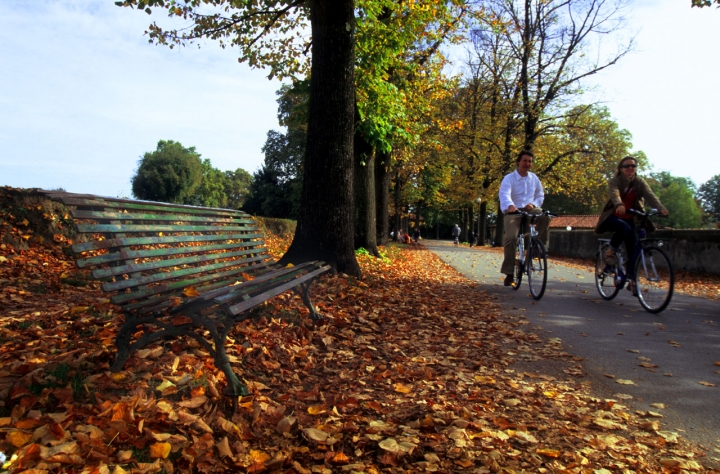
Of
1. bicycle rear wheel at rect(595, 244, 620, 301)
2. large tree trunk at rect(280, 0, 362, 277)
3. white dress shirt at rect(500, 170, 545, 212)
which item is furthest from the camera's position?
white dress shirt at rect(500, 170, 545, 212)

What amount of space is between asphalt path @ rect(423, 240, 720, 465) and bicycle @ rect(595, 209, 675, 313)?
0.18 m

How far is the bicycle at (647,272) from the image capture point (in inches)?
220

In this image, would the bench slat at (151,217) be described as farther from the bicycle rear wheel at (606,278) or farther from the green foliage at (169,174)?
the green foliage at (169,174)

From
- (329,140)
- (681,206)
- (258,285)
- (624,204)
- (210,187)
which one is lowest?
(258,285)

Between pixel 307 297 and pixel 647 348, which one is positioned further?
pixel 307 297

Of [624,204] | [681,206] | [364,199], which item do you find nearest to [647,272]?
[624,204]

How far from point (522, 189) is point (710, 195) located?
110205 mm

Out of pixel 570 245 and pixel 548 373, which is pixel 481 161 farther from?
pixel 548 373

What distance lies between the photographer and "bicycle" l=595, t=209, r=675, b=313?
559cm

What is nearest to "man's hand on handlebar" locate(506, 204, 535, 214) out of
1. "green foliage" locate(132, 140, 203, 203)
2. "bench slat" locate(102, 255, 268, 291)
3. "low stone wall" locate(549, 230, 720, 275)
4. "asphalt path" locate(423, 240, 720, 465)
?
"asphalt path" locate(423, 240, 720, 465)

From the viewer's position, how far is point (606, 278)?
675 cm

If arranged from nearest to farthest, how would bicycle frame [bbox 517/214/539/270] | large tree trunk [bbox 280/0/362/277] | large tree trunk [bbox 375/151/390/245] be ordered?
large tree trunk [bbox 280/0/362/277] → bicycle frame [bbox 517/214/539/270] → large tree trunk [bbox 375/151/390/245]

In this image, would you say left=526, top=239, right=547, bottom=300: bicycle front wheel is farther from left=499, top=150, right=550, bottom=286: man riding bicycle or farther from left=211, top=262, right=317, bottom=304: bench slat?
left=211, top=262, right=317, bottom=304: bench slat

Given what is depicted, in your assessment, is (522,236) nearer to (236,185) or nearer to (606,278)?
(606,278)
